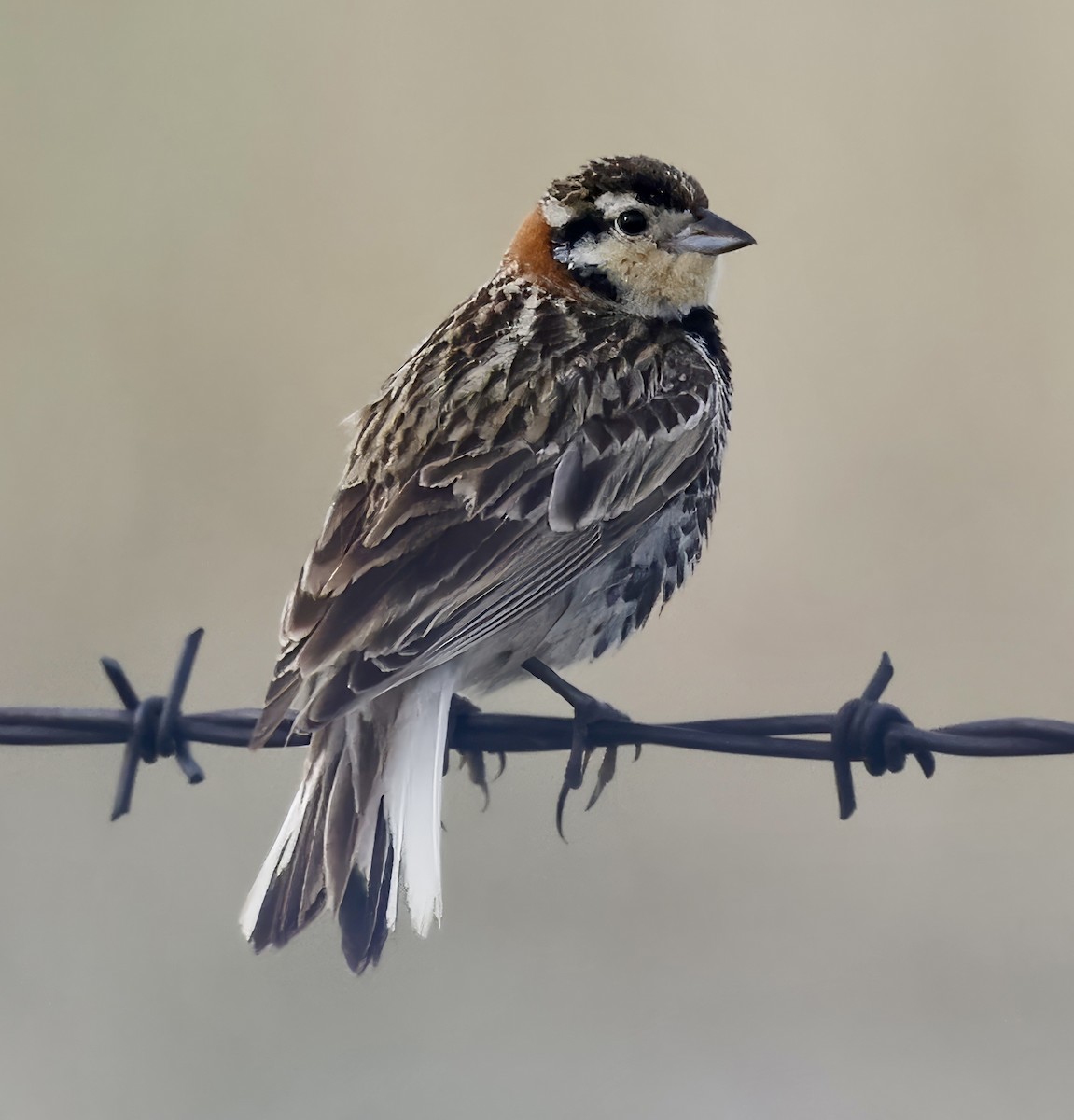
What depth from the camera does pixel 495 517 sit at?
184 inches

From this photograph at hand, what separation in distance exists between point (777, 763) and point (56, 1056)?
138 inches

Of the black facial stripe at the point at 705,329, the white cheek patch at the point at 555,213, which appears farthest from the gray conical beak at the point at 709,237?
the white cheek patch at the point at 555,213

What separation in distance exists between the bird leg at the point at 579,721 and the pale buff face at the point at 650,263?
1.18 metres

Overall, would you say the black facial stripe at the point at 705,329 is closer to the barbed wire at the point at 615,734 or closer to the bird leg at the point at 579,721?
the bird leg at the point at 579,721

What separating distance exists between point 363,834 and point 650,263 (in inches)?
79.4

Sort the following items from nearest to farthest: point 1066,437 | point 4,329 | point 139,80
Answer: point 1066,437, point 4,329, point 139,80

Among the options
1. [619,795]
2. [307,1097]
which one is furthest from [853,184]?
[307,1097]

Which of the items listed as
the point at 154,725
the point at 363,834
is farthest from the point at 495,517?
the point at 154,725

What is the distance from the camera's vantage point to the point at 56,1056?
7961 mm

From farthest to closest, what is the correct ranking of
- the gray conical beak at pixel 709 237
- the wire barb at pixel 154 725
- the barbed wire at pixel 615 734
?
the gray conical beak at pixel 709 237
the wire barb at pixel 154 725
the barbed wire at pixel 615 734

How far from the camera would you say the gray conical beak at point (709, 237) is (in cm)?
540

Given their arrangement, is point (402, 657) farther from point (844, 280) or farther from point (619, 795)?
point (844, 280)

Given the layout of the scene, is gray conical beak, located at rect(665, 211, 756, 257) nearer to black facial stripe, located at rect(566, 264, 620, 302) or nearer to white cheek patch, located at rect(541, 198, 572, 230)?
black facial stripe, located at rect(566, 264, 620, 302)

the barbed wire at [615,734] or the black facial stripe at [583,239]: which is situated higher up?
the black facial stripe at [583,239]
